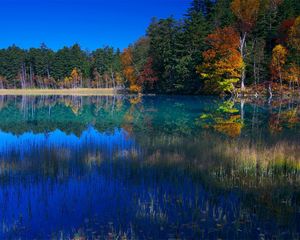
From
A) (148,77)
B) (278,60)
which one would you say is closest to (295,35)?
(278,60)

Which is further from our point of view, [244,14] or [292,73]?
[244,14]

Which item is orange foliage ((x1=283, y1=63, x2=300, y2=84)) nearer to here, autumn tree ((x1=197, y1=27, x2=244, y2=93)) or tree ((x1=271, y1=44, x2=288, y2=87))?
tree ((x1=271, y1=44, x2=288, y2=87))

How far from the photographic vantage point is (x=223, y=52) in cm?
4847

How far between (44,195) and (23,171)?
7.83ft

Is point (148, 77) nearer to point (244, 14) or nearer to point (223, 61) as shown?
point (223, 61)

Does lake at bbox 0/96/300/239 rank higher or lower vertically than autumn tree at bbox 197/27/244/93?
lower

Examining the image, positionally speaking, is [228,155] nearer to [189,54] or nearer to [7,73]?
[189,54]

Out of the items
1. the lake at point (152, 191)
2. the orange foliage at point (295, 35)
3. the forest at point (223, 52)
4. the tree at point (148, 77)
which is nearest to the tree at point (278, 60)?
the forest at point (223, 52)

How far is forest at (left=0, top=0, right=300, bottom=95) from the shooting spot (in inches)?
1881

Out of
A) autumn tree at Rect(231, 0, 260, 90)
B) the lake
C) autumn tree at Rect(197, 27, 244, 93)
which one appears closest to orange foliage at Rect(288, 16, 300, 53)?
autumn tree at Rect(197, 27, 244, 93)

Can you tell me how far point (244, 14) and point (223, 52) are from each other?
8.77 meters

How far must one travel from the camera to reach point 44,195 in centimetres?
846

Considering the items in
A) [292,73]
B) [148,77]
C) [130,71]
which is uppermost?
[130,71]

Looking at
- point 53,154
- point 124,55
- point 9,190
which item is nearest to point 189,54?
point 124,55
